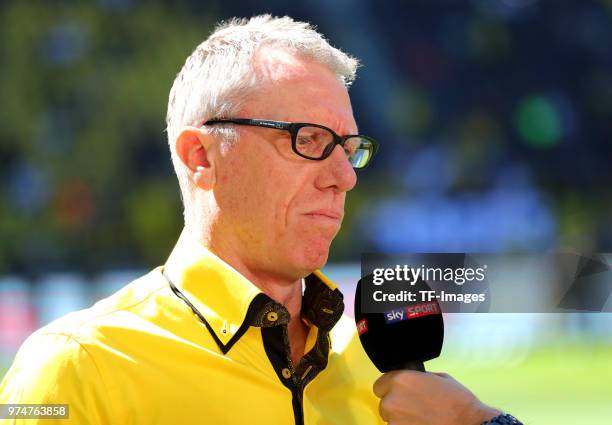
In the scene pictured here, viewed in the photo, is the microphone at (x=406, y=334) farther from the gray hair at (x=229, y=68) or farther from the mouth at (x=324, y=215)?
the gray hair at (x=229, y=68)

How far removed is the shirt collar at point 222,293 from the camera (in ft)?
5.97

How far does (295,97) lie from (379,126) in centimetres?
1437

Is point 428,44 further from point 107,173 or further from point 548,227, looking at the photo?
point 107,173

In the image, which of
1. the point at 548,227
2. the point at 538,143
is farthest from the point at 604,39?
the point at 548,227

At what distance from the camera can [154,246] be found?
621 inches

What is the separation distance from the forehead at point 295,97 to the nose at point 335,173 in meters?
0.05

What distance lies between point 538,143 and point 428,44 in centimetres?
261

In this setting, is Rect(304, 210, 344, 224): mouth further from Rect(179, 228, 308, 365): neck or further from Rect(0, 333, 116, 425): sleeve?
Rect(0, 333, 116, 425): sleeve

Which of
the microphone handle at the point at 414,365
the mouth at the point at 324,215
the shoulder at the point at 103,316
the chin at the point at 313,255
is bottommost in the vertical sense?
the microphone handle at the point at 414,365

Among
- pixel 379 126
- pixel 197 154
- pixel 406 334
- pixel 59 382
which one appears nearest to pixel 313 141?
pixel 197 154

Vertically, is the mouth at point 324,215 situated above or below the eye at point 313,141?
below

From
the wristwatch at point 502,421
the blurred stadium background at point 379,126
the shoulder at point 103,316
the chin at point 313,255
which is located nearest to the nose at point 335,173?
the chin at point 313,255

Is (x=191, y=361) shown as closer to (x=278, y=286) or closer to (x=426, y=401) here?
(x=278, y=286)

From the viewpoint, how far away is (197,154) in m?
1.98
